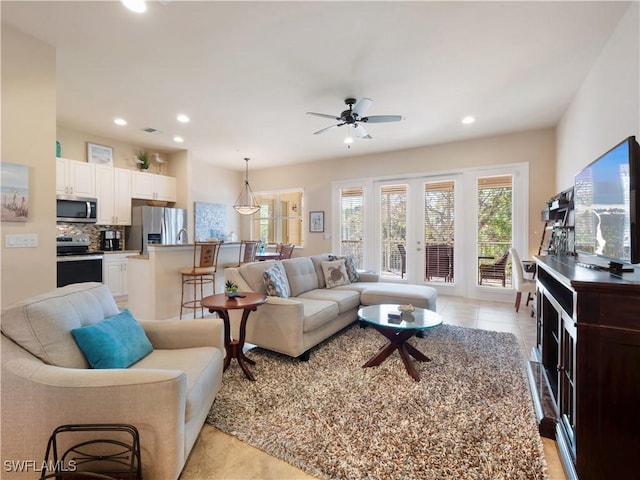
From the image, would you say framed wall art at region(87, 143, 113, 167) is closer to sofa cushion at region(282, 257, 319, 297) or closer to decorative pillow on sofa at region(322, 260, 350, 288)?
sofa cushion at region(282, 257, 319, 297)

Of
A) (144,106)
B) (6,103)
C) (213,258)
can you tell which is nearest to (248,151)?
(144,106)

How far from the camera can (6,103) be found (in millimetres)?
2467

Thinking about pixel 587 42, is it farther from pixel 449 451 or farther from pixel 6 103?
pixel 6 103

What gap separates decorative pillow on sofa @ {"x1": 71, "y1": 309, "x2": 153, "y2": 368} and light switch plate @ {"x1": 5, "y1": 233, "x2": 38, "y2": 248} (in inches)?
61.2

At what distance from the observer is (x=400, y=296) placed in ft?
11.9

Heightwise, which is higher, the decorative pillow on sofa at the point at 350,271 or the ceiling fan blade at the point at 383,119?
the ceiling fan blade at the point at 383,119

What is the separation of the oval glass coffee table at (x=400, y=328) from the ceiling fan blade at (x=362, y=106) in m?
2.20

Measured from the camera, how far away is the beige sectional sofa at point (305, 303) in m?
2.75

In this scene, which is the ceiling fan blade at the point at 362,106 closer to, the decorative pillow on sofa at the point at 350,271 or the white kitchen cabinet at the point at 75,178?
the decorative pillow on sofa at the point at 350,271

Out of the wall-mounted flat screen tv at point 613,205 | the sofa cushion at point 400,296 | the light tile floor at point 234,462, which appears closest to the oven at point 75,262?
the light tile floor at point 234,462

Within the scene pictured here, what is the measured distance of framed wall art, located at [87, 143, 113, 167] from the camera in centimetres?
520

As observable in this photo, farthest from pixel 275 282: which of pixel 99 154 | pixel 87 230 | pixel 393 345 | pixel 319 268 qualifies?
pixel 99 154

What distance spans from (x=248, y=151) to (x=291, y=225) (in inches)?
84.5

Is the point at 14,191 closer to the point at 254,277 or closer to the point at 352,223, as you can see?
the point at 254,277
